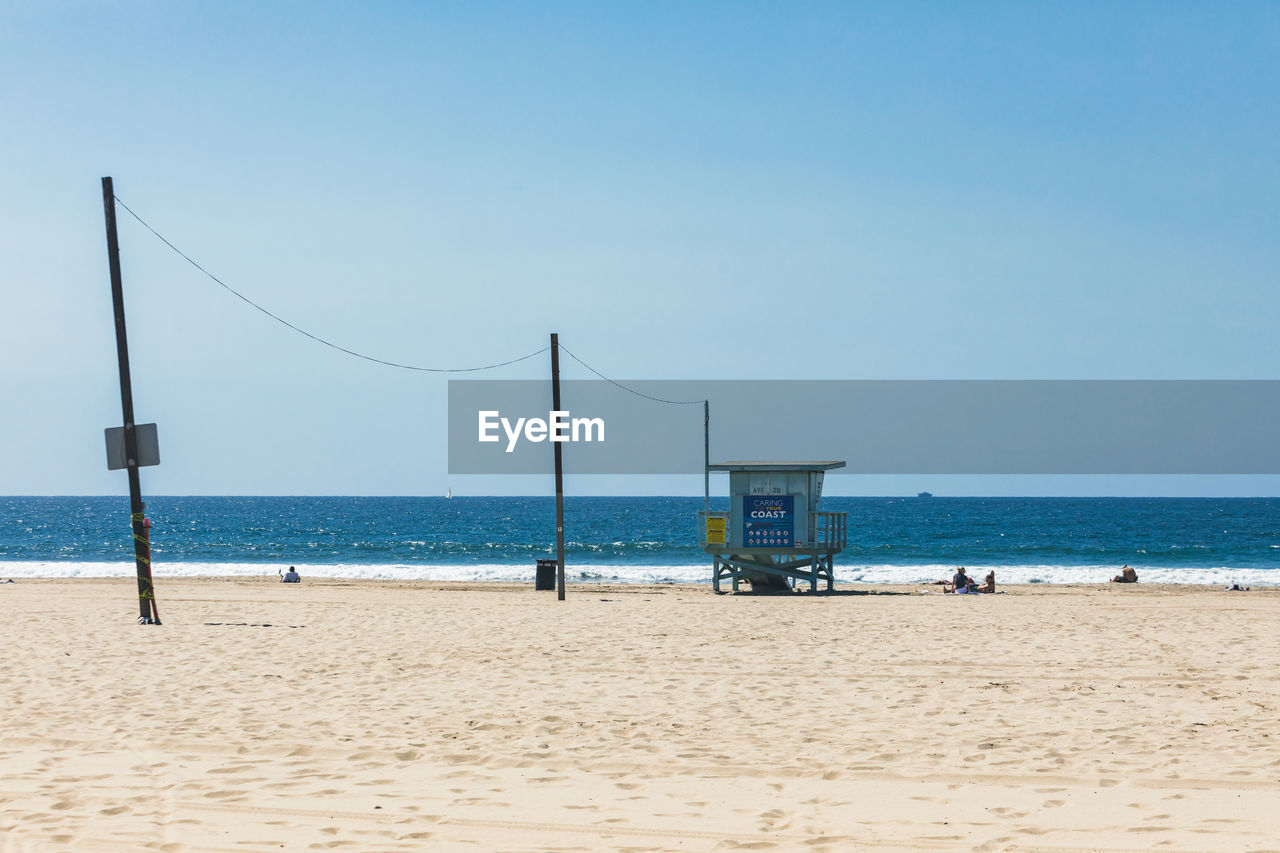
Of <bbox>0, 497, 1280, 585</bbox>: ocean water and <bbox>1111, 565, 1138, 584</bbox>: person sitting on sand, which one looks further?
<bbox>0, 497, 1280, 585</bbox>: ocean water

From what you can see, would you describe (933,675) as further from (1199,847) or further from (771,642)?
(1199,847)

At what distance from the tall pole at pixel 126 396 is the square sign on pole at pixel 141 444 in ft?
0.21

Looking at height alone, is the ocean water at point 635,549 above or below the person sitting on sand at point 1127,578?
below

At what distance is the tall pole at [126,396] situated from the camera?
16.8m

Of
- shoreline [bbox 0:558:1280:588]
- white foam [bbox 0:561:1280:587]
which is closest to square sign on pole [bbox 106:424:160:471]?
shoreline [bbox 0:558:1280:588]

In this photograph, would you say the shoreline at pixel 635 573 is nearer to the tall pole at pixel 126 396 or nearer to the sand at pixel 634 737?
the tall pole at pixel 126 396

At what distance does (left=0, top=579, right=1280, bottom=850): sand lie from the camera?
639 centimetres

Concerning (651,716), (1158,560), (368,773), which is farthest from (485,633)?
(1158,560)

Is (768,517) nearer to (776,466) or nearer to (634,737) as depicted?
(776,466)

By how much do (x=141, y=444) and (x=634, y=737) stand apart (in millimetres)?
11426

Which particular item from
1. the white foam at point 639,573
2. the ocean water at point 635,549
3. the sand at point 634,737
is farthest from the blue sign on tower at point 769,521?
the ocean water at point 635,549

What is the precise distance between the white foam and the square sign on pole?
23726 mm

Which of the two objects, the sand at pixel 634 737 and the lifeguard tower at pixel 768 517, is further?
the lifeguard tower at pixel 768 517

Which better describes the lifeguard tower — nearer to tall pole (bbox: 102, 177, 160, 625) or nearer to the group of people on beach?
the group of people on beach
